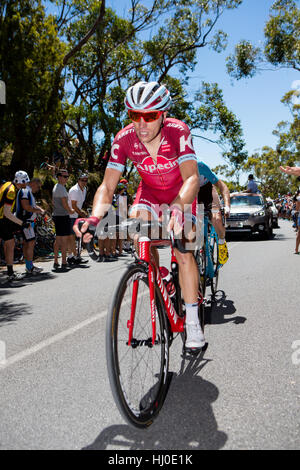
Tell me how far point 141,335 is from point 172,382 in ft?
2.34

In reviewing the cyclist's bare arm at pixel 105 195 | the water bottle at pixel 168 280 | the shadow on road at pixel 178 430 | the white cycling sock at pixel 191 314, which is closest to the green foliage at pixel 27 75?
the cyclist's bare arm at pixel 105 195

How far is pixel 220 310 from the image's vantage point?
5859 millimetres

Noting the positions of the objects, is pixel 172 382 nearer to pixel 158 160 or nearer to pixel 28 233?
pixel 158 160

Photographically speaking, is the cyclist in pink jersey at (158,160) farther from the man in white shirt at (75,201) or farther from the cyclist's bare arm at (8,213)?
the man in white shirt at (75,201)

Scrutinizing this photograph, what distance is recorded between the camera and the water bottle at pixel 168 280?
3480mm

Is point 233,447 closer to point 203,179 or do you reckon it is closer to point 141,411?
point 141,411

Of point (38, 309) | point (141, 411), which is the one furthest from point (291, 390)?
point (38, 309)

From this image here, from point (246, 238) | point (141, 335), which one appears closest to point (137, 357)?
point (141, 335)

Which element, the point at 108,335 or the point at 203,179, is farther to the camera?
the point at 203,179

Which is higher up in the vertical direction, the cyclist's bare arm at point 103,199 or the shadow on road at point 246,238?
the cyclist's bare arm at point 103,199

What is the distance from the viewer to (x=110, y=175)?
341cm

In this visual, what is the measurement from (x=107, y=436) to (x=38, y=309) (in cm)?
384

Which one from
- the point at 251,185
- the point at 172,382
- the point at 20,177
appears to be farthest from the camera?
the point at 251,185

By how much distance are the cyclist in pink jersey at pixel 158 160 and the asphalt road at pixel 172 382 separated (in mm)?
517
